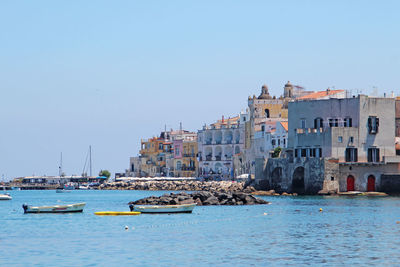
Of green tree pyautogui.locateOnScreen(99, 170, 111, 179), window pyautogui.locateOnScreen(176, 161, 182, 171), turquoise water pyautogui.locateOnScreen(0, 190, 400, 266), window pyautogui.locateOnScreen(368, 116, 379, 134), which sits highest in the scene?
window pyautogui.locateOnScreen(368, 116, 379, 134)

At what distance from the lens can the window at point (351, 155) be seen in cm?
7706

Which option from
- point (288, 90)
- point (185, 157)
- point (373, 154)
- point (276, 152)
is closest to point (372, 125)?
point (373, 154)

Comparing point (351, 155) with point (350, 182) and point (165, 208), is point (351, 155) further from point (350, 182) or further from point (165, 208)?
point (165, 208)

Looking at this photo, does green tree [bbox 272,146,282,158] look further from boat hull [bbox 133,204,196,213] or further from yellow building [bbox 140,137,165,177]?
yellow building [bbox 140,137,165,177]

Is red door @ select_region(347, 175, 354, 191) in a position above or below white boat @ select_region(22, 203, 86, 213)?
above

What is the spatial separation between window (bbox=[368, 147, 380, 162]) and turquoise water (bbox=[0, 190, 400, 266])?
17.4m

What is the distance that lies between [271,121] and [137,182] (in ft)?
121

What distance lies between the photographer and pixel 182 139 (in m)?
151

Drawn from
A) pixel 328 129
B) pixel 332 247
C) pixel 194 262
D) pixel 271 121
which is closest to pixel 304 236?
pixel 332 247

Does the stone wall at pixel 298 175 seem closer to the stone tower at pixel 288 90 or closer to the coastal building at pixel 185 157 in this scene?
the stone tower at pixel 288 90

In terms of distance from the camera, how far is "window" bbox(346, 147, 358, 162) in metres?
77.1

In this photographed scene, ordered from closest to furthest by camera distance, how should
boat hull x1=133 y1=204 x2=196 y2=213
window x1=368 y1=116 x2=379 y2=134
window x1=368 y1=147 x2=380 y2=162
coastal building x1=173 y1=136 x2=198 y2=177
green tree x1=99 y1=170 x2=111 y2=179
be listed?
boat hull x1=133 y1=204 x2=196 y2=213, window x1=368 y1=116 x2=379 y2=134, window x1=368 y1=147 x2=380 y2=162, coastal building x1=173 y1=136 x2=198 y2=177, green tree x1=99 y1=170 x2=111 y2=179

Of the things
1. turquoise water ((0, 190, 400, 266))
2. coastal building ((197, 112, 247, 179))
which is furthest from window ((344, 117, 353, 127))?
coastal building ((197, 112, 247, 179))

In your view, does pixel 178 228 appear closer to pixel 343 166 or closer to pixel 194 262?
pixel 194 262
